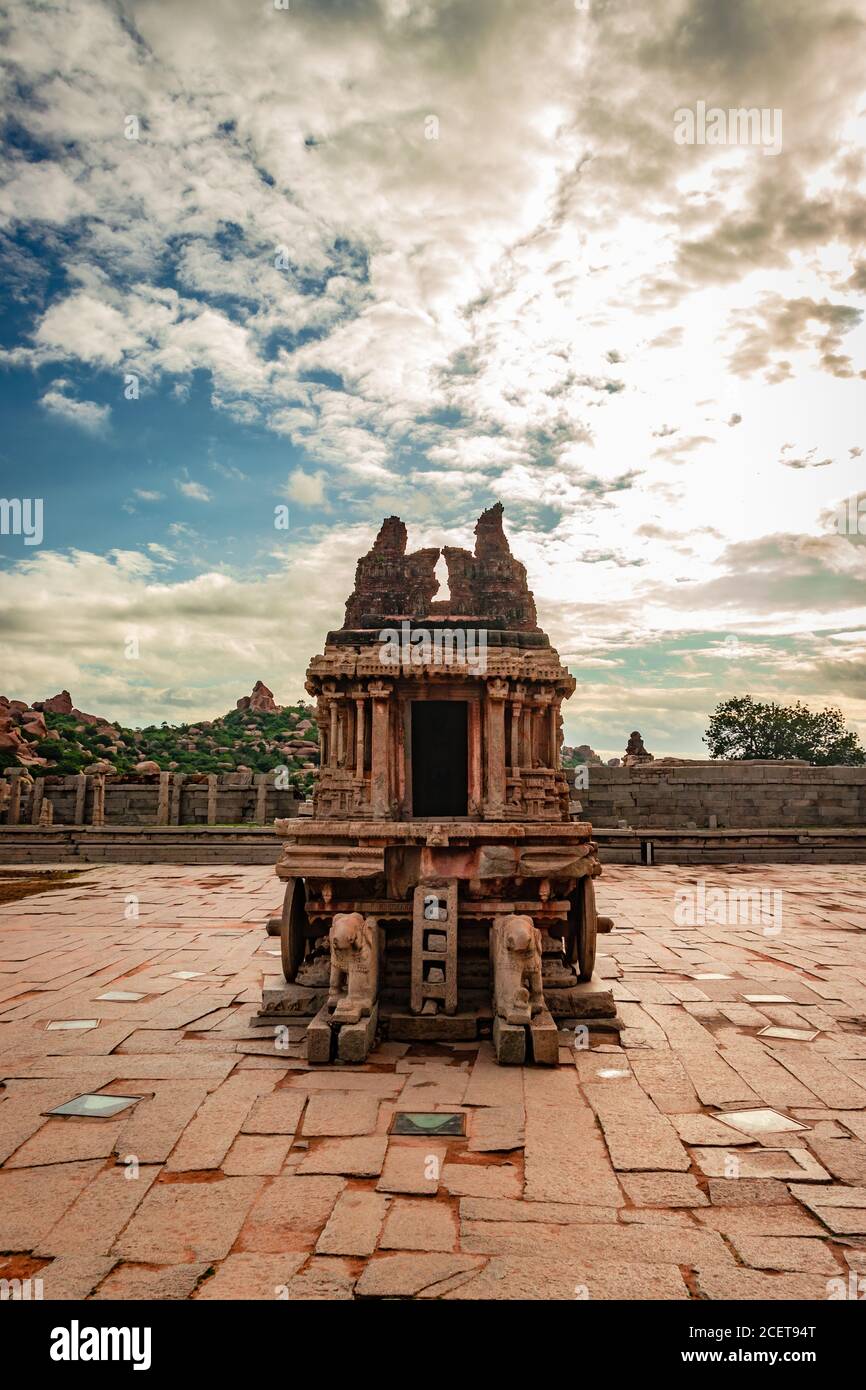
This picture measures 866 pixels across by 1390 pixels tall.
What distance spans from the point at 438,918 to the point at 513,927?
0.62 m

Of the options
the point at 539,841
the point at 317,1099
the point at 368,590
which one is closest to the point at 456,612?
the point at 368,590

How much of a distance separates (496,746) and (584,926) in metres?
2.58

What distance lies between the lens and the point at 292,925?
6.09m

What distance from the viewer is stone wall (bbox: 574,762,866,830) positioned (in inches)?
785

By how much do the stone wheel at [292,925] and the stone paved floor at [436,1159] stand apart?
507 mm

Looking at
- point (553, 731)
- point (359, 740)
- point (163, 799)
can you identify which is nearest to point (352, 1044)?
point (359, 740)

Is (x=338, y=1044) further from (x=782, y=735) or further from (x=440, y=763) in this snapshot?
(x=782, y=735)

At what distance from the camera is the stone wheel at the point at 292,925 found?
19.9 ft

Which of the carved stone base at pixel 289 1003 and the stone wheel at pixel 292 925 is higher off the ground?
the stone wheel at pixel 292 925

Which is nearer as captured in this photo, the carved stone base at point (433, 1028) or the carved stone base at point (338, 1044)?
the carved stone base at point (338, 1044)

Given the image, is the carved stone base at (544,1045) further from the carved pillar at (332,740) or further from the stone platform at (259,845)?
the stone platform at (259,845)

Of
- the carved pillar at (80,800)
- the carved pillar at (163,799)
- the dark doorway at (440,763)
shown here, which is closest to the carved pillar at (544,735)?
the dark doorway at (440,763)

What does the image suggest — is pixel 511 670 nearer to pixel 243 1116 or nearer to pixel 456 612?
pixel 243 1116

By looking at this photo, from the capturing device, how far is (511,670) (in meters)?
8.27
